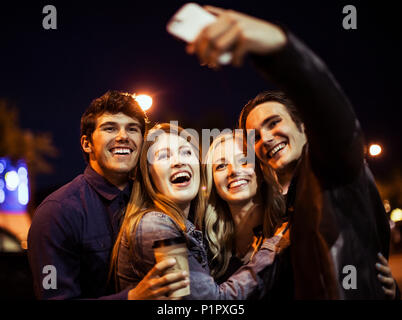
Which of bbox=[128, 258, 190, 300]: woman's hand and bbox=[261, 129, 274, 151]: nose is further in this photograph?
bbox=[261, 129, 274, 151]: nose

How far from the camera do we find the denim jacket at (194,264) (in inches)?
106

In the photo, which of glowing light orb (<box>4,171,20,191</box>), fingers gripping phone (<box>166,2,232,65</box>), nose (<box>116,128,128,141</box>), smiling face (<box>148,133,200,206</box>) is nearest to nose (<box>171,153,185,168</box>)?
smiling face (<box>148,133,200,206</box>)

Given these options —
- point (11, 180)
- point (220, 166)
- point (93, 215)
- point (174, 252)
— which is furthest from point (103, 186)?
point (11, 180)

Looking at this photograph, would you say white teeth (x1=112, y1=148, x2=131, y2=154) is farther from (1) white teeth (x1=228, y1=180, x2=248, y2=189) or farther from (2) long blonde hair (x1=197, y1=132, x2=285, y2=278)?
(1) white teeth (x1=228, y1=180, x2=248, y2=189)

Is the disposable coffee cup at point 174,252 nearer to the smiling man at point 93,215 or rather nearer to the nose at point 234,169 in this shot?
the smiling man at point 93,215

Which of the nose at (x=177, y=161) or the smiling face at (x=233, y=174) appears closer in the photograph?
the nose at (x=177, y=161)

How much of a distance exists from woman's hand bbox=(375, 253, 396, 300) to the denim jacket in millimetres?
682

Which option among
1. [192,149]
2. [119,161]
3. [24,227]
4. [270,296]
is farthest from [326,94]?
[24,227]

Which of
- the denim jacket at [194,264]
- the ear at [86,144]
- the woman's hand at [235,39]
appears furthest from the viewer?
the ear at [86,144]

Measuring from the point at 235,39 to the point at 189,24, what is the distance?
0.21 m

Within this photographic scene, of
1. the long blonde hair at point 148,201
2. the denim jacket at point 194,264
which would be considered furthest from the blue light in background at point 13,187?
the denim jacket at point 194,264

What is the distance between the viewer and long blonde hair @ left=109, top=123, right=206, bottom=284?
3.06 meters

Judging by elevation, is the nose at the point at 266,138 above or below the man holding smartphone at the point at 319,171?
above
